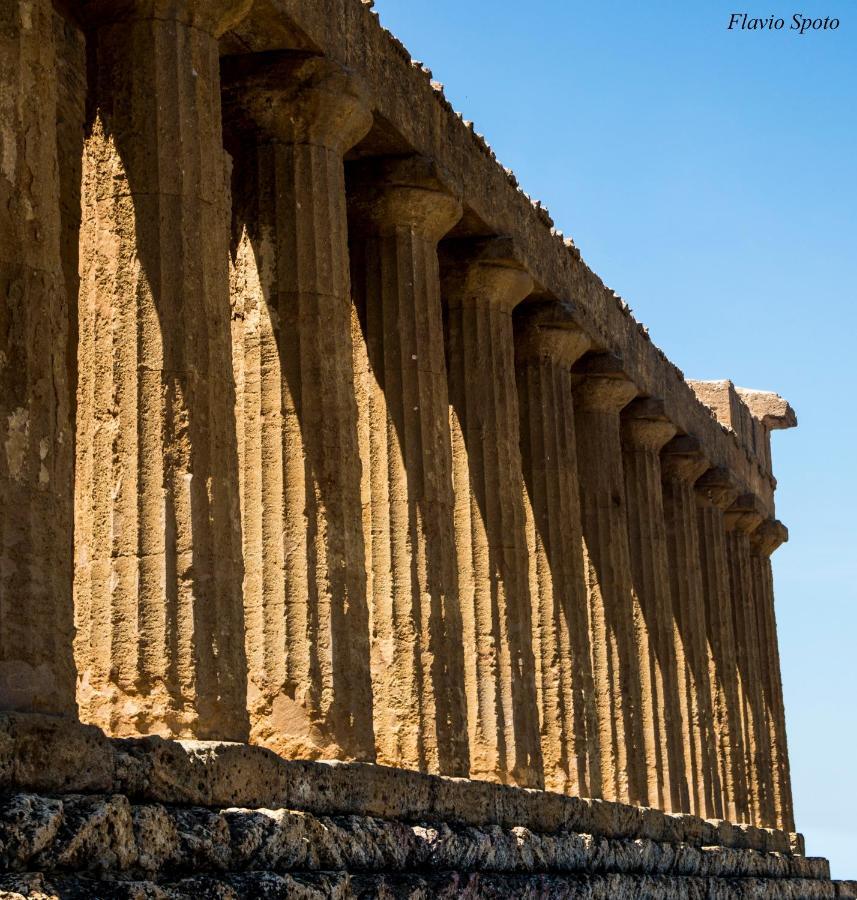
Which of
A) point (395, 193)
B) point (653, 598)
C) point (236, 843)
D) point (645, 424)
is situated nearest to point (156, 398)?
point (236, 843)

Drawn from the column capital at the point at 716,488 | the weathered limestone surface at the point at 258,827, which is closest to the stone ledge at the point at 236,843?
the weathered limestone surface at the point at 258,827

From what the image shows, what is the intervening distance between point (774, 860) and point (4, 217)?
23.3m

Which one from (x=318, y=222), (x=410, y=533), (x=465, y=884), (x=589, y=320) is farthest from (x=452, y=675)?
(x=589, y=320)

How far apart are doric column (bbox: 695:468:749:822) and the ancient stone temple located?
234 inches

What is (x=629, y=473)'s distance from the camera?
29422mm

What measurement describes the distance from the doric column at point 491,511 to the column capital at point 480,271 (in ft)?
0.03

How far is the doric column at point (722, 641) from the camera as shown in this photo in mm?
33000

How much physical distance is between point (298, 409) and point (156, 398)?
9.22 feet

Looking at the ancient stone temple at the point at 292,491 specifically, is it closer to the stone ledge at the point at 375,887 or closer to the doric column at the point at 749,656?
the stone ledge at the point at 375,887

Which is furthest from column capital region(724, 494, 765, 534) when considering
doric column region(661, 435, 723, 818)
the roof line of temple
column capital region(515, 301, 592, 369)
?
column capital region(515, 301, 592, 369)

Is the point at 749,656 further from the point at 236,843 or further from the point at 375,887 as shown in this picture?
the point at 236,843

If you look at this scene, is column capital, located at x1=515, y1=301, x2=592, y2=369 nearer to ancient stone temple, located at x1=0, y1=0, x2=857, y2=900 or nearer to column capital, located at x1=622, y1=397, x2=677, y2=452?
ancient stone temple, located at x1=0, y1=0, x2=857, y2=900

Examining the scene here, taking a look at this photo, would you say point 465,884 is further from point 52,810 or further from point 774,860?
point 774,860

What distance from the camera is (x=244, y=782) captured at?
13.3 meters
